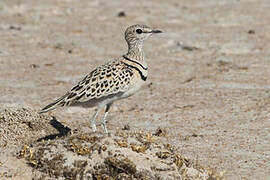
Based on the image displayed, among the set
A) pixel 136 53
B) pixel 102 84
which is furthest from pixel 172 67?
pixel 102 84

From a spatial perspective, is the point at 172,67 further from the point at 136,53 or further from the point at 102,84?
the point at 102,84

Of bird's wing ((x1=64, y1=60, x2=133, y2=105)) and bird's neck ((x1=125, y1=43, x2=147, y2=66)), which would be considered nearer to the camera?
bird's wing ((x1=64, y1=60, x2=133, y2=105))

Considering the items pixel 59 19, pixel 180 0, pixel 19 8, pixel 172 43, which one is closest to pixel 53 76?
pixel 172 43

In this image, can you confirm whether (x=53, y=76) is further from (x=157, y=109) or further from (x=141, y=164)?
(x=141, y=164)

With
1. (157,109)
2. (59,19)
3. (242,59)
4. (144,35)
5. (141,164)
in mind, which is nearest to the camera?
(141,164)

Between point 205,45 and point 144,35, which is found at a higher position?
point 144,35

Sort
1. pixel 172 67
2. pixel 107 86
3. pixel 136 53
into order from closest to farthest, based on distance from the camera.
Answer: pixel 107 86 < pixel 136 53 < pixel 172 67

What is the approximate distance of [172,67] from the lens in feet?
34.0

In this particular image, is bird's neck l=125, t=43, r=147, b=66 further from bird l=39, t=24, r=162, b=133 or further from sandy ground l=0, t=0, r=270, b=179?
sandy ground l=0, t=0, r=270, b=179

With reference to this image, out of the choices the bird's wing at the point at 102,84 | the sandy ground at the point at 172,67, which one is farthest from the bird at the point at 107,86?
the sandy ground at the point at 172,67

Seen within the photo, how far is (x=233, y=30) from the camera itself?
1322 cm

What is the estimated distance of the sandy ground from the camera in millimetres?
6902

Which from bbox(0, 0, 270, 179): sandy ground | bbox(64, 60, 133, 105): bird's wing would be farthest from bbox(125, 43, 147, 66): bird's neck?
bbox(0, 0, 270, 179): sandy ground

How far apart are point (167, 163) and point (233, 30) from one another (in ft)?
28.3
